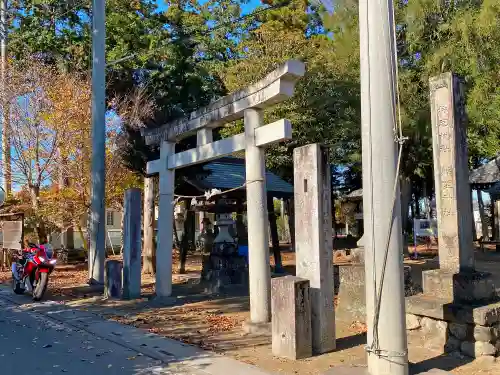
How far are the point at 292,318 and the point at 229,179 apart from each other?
907 centimetres

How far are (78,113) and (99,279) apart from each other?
6427 millimetres

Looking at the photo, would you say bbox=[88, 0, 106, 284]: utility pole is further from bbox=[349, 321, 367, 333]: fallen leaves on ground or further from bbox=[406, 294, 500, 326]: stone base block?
bbox=[406, 294, 500, 326]: stone base block

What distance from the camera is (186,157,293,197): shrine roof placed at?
48.2 ft

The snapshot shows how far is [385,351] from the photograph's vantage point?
539cm

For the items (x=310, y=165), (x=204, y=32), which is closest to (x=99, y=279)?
(x=310, y=165)

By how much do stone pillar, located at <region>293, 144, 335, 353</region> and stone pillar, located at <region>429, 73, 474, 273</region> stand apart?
152 cm

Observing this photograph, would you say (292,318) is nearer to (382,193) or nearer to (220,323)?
(382,193)

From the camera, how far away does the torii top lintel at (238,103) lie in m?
7.89

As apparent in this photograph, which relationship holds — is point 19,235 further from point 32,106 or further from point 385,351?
point 385,351

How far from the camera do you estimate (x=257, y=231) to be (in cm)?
834

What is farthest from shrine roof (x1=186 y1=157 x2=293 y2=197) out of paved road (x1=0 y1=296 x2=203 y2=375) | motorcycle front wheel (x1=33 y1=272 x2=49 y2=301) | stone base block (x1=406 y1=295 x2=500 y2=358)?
stone base block (x1=406 y1=295 x2=500 y2=358)

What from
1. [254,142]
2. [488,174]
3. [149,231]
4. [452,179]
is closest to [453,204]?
[452,179]

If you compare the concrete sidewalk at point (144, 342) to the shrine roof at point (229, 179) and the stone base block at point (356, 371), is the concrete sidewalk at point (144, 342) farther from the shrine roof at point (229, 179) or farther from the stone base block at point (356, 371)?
the shrine roof at point (229, 179)

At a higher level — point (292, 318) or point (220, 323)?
point (292, 318)
